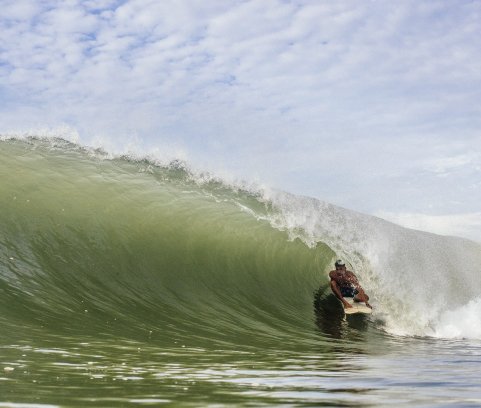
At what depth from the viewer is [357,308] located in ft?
37.3

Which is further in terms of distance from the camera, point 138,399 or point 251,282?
point 251,282

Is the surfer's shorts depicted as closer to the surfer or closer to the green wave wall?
the surfer

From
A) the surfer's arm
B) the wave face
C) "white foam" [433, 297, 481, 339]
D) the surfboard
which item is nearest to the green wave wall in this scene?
the wave face

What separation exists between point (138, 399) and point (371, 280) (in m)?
12.0

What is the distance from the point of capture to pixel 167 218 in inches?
515

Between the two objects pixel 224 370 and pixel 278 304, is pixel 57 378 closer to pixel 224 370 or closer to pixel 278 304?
pixel 224 370

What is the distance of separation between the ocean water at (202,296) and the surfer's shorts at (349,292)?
10.3 inches

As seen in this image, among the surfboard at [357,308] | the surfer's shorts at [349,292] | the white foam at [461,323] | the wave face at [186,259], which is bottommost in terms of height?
the white foam at [461,323]

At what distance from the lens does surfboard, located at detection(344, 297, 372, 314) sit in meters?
11.3

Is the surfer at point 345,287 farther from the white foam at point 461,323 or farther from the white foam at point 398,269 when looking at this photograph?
the white foam at point 461,323

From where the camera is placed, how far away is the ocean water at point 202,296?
4.05 metres

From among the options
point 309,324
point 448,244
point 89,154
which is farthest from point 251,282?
point 448,244

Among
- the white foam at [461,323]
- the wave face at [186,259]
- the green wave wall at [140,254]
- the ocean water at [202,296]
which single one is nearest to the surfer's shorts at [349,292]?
the ocean water at [202,296]

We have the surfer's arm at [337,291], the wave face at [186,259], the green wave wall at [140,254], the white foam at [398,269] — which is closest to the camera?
the green wave wall at [140,254]
